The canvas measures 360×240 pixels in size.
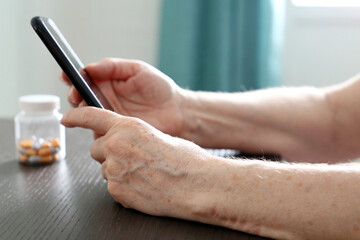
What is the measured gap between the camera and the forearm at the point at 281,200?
631 millimetres

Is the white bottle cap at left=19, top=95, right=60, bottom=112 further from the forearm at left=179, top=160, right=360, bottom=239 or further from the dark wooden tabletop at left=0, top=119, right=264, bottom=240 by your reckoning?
the forearm at left=179, top=160, right=360, bottom=239

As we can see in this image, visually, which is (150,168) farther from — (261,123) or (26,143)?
(261,123)

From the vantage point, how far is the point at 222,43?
7.70ft

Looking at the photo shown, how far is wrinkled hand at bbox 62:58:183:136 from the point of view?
1.08 m

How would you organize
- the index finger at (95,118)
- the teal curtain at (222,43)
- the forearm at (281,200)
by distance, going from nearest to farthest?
the forearm at (281,200), the index finger at (95,118), the teal curtain at (222,43)

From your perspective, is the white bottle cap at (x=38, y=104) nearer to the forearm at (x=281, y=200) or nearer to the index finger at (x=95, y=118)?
the index finger at (x=95, y=118)

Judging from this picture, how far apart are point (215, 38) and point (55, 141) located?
149 cm

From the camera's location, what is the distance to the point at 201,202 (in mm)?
680

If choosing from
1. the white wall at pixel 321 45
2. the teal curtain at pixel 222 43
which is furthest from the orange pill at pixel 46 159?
the white wall at pixel 321 45

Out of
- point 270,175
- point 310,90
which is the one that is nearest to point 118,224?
point 270,175

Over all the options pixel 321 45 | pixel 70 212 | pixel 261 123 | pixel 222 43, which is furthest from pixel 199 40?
pixel 70 212

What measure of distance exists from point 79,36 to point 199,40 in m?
0.69

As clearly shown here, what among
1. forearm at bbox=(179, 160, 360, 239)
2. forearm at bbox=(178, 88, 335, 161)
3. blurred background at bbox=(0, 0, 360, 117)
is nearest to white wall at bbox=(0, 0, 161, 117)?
blurred background at bbox=(0, 0, 360, 117)

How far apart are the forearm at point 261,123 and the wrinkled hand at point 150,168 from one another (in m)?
0.35
